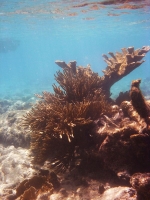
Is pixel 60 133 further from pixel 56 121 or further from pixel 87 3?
pixel 87 3

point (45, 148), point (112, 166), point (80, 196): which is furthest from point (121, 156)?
point (45, 148)

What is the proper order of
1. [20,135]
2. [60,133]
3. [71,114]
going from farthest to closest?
[20,135] < [71,114] < [60,133]

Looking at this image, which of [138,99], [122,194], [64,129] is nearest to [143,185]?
[122,194]

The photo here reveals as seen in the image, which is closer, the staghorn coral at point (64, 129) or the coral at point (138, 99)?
the coral at point (138, 99)

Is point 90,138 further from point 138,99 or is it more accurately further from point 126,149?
point 138,99

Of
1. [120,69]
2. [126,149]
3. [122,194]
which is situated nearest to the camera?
[122,194]

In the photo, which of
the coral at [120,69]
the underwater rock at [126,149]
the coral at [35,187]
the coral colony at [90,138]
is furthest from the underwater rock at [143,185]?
the coral at [120,69]

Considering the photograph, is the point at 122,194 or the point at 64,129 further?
the point at 64,129

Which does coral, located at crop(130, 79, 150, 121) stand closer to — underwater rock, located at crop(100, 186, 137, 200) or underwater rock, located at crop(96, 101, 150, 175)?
underwater rock, located at crop(96, 101, 150, 175)

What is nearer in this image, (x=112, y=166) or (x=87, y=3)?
(x=112, y=166)

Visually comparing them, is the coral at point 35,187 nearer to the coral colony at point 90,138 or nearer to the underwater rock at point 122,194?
the coral colony at point 90,138

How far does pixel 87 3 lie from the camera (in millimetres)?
21078

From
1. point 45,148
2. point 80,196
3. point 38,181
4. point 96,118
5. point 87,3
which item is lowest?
point 80,196

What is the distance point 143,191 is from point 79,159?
2758 millimetres
